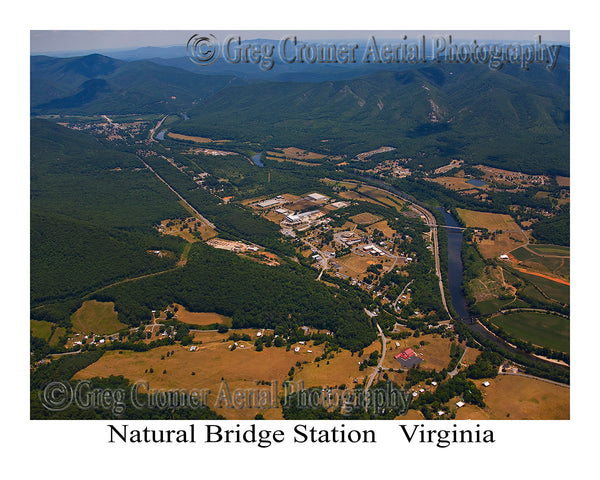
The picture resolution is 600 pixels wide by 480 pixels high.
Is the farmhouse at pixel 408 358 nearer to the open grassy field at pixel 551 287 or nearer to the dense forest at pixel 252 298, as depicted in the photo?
the dense forest at pixel 252 298

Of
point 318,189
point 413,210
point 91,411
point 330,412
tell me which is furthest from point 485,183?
point 91,411

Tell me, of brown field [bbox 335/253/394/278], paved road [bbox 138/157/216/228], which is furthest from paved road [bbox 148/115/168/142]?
brown field [bbox 335/253/394/278]

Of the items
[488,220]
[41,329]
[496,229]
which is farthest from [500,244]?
[41,329]

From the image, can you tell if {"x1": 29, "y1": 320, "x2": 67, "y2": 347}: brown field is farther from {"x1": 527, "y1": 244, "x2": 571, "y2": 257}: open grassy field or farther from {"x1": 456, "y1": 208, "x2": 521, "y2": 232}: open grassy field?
{"x1": 527, "y1": 244, "x2": 571, "y2": 257}: open grassy field

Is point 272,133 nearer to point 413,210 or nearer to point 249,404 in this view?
point 413,210

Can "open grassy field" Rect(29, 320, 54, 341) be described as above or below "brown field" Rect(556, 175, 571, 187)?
below

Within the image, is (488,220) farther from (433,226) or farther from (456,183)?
(456,183)
